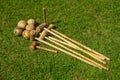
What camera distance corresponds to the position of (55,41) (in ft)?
21.3

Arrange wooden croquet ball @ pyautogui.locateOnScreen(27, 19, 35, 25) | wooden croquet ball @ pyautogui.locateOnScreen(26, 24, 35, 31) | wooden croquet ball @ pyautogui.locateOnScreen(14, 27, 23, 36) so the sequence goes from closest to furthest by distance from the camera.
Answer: wooden croquet ball @ pyautogui.locateOnScreen(26, 24, 35, 31) < wooden croquet ball @ pyautogui.locateOnScreen(14, 27, 23, 36) < wooden croquet ball @ pyautogui.locateOnScreen(27, 19, 35, 25)

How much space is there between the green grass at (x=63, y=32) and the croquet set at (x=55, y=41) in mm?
136

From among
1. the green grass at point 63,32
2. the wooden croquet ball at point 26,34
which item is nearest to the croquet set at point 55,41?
the wooden croquet ball at point 26,34

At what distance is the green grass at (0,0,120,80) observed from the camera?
19.4ft

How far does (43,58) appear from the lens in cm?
625

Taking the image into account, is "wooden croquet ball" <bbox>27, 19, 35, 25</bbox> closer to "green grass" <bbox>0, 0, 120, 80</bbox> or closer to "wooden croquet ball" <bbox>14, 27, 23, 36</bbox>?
"wooden croquet ball" <bbox>14, 27, 23, 36</bbox>

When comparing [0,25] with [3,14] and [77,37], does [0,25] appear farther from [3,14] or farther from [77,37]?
[77,37]

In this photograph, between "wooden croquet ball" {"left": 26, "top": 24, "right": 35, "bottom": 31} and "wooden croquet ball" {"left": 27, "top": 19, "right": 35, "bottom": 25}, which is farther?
"wooden croquet ball" {"left": 27, "top": 19, "right": 35, "bottom": 25}

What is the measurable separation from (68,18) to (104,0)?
145cm

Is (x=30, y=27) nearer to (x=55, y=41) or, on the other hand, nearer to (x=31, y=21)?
(x=31, y=21)

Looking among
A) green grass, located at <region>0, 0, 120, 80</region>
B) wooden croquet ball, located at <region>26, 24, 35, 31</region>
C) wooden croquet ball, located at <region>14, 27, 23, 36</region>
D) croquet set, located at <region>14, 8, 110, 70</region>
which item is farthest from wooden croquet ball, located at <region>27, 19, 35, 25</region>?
green grass, located at <region>0, 0, 120, 80</region>

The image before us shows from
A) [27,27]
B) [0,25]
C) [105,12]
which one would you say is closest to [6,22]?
[0,25]

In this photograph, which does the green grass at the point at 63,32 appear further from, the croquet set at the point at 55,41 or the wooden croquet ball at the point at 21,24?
the wooden croquet ball at the point at 21,24

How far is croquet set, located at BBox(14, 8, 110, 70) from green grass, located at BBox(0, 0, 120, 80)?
0.45 feet
